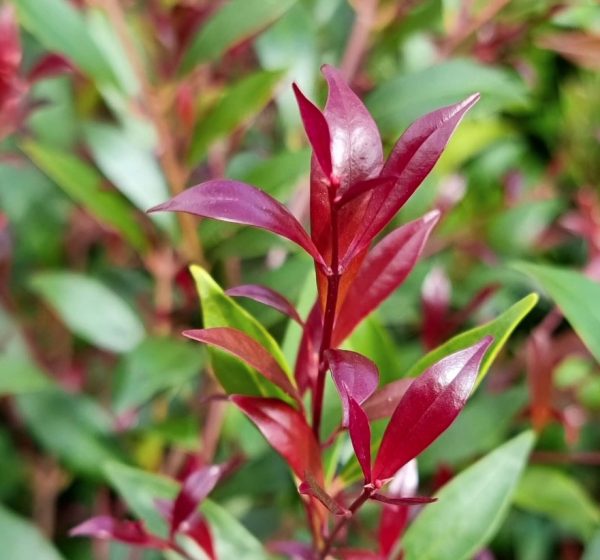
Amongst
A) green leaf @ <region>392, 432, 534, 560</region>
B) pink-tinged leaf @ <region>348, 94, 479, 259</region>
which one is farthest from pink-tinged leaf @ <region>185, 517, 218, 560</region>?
pink-tinged leaf @ <region>348, 94, 479, 259</region>

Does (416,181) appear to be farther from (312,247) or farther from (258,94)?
(258,94)

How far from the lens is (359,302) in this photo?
0.40 m

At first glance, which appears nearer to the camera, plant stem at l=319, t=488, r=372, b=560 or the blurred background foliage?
plant stem at l=319, t=488, r=372, b=560

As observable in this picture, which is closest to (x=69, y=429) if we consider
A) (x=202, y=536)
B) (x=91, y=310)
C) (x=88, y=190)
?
(x=91, y=310)

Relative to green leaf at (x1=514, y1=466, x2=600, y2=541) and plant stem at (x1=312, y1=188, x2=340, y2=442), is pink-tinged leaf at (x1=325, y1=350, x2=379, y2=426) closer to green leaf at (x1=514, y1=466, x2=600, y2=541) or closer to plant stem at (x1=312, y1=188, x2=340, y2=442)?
plant stem at (x1=312, y1=188, x2=340, y2=442)

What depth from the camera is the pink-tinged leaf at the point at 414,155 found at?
0.32 meters

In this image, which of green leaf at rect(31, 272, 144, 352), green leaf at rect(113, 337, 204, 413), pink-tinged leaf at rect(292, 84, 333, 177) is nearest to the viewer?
pink-tinged leaf at rect(292, 84, 333, 177)

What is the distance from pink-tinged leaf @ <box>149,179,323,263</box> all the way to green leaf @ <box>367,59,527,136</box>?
14.3 inches

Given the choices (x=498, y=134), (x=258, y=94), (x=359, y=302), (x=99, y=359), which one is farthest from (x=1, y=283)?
(x=498, y=134)

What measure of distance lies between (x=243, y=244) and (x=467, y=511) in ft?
0.98

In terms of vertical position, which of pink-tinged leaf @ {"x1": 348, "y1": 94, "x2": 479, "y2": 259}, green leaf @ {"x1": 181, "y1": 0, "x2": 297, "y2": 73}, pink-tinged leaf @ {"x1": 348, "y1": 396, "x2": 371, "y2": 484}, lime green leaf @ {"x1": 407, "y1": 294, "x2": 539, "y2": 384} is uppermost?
green leaf @ {"x1": 181, "y1": 0, "x2": 297, "y2": 73}

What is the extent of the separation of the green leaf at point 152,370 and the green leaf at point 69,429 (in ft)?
0.42

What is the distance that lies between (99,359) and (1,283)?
19 centimetres

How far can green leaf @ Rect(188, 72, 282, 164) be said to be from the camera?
0.65 meters
